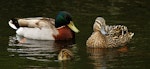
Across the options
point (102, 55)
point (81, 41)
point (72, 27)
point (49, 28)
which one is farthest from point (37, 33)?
point (102, 55)

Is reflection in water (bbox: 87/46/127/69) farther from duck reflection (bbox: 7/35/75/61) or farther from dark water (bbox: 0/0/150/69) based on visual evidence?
duck reflection (bbox: 7/35/75/61)

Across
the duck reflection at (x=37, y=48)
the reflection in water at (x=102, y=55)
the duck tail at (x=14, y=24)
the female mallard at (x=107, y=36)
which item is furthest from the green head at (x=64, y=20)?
the reflection in water at (x=102, y=55)

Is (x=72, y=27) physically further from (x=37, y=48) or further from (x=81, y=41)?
(x=37, y=48)

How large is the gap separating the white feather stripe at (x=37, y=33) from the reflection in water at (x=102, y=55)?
2295 mm

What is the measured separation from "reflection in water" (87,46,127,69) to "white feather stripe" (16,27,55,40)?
2.30 m

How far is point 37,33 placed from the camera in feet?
60.8

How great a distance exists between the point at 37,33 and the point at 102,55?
141 inches

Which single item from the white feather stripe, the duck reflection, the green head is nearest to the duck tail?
the white feather stripe

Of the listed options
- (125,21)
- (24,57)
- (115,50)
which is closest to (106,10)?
(125,21)

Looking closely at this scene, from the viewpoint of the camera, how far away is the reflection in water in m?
14.2

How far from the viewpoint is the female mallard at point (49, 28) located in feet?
60.2

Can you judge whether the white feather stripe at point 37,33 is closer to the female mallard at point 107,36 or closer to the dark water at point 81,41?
the dark water at point 81,41

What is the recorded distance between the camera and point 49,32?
1842cm

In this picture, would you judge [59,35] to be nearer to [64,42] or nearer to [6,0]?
[64,42]
